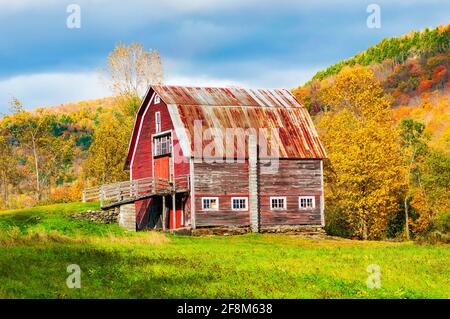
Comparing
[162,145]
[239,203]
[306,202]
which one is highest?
[162,145]

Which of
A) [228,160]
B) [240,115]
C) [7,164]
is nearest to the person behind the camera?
[228,160]

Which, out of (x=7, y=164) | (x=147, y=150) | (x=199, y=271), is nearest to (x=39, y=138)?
(x=7, y=164)

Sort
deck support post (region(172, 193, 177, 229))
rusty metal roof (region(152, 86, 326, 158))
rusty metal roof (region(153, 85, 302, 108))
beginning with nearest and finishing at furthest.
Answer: deck support post (region(172, 193, 177, 229)), rusty metal roof (region(152, 86, 326, 158)), rusty metal roof (region(153, 85, 302, 108))

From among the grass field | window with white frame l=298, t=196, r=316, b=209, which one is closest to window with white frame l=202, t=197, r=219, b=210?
window with white frame l=298, t=196, r=316, b=209

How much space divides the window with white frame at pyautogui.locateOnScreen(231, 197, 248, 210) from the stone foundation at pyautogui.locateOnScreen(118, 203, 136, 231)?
23.5 ft

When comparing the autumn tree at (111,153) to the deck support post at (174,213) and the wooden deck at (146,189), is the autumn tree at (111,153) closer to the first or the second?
the wooden deck at (146,189)

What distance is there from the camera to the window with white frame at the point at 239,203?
4275 cm

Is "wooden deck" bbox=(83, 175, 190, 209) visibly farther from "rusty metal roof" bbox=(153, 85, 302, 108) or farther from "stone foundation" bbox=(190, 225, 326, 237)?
"rusty metal roof" bbox=(153, 85, 302, 108)

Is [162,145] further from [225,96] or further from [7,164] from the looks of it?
[7,164]

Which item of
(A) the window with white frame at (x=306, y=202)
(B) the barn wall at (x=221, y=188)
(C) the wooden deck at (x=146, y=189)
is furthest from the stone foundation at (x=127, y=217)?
(A) the window with white frame at (x=306, y=202)

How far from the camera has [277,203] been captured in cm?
4400

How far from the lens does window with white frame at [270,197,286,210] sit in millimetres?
43875

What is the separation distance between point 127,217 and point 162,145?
5.25 metres
